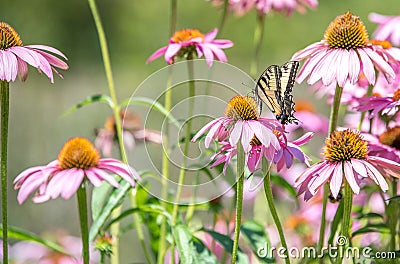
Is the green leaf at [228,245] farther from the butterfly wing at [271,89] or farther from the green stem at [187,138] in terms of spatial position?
the butterfly wing at [271,89]

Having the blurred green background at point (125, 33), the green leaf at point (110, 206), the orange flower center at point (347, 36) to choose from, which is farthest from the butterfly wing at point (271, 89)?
the blurred green background at point (125, 33)

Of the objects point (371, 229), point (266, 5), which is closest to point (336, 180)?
point (371, 229)

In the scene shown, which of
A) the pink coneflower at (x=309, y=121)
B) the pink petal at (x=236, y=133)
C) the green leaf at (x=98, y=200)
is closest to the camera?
the pink petal at (x=236, y=133)

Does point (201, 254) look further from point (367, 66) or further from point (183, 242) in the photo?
point (367, 66)

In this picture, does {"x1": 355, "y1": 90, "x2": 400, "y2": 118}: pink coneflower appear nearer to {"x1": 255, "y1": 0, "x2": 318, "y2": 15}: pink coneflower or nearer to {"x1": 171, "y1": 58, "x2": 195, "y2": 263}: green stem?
{"x1": 171, "y1": 58, "x2": 195, "y2": 263}: green stem

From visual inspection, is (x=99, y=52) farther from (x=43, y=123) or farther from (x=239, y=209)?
(x=239, y=209)

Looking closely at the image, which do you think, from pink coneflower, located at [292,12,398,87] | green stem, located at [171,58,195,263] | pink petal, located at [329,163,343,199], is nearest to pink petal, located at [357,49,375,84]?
pink coneflower, located at [292,12,398,87]
